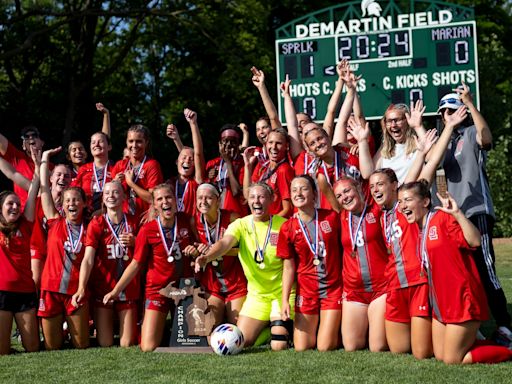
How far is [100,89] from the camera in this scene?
87.4ft

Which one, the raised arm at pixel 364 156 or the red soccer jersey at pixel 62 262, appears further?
the red soccer jersey at pixel 62 262

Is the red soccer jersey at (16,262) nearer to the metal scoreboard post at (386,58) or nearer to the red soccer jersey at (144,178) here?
the red soccer jersey at (144,178)

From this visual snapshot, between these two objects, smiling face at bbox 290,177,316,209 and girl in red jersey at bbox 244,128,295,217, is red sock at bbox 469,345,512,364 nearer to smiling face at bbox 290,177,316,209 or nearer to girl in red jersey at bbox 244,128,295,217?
smiling face at bbox 290,177,316,209

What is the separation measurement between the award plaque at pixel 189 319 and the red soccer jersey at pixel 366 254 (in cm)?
134

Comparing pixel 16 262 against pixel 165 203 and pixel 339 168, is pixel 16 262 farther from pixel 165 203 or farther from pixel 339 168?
pixel 339 168

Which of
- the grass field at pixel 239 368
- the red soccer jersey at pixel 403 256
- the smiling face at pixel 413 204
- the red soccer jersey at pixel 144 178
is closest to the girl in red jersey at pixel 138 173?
the red soccer jersey at pixel 144 178

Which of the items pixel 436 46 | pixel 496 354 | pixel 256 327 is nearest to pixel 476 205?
pixel 496 354

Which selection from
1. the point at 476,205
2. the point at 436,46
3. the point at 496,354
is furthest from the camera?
the point at 436,46

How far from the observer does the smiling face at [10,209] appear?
7613mm

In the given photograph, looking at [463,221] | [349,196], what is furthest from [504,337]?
[349,196]

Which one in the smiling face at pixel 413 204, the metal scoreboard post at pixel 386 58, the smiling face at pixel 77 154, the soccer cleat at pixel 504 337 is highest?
the metal scoreboard post at pixel 386 58

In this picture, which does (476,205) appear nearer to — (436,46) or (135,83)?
(436,46)

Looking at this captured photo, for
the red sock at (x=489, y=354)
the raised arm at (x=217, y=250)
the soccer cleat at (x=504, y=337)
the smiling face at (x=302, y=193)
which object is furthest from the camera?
the raised arm at (x=217, y=250)

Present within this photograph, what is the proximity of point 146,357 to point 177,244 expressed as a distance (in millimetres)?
1156
